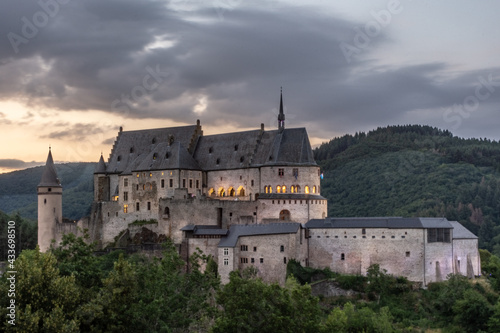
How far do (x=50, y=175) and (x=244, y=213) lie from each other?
24.9 metres

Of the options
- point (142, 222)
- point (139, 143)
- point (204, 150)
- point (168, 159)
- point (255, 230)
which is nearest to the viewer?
point (255, 230)

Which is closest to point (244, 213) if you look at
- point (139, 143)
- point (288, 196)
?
point (288, 196)

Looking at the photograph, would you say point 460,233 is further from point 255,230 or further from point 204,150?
point 204,150

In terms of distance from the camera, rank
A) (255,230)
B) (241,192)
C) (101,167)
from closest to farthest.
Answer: (255,230)
(241,192)
(101,167)

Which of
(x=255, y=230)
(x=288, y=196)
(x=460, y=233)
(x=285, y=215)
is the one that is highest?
(x=288, y=196)

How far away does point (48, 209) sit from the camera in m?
82.6

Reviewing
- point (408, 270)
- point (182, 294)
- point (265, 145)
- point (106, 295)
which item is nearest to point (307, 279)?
point (408, 270)

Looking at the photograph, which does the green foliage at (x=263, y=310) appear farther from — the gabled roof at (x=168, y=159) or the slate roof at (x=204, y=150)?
the gabled roof at (x=168, y=159)

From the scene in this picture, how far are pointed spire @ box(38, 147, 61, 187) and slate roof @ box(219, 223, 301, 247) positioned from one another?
82.5 feet

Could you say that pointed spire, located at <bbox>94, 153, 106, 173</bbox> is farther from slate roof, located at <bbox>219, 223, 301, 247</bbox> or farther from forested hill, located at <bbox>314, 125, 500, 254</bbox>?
forested hill, located at <bbox>314, 125, 500, 254</bbox>

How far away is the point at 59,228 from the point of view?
268 ft

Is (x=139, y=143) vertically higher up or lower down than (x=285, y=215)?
higher up

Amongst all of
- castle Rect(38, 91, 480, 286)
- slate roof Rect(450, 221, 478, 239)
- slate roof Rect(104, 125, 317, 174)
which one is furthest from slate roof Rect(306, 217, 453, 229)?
slate roof Rect(104, 125, 317, 174)

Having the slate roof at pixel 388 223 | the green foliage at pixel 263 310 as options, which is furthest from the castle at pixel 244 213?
the green foliage at pixel 263 310
